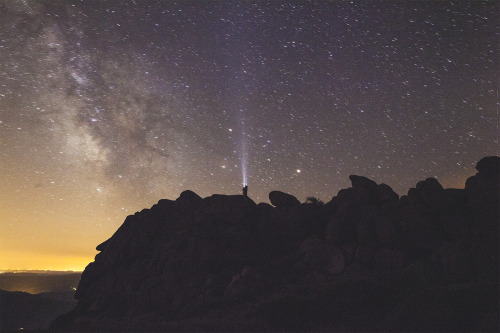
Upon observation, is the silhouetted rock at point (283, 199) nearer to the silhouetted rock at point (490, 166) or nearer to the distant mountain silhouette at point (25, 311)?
the silhouetted rock at point (490, 166)

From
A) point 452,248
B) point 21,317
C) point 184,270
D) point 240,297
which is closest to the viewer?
point 452,248

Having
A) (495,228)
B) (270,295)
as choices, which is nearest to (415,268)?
(495,228)

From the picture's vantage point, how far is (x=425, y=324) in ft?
54.9

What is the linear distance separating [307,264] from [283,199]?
25.0 feet

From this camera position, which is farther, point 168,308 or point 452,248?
point 168,308

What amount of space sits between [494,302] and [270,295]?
41.2 ft

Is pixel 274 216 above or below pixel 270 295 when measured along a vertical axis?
above

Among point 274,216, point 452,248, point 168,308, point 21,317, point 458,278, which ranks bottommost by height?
point 21,317

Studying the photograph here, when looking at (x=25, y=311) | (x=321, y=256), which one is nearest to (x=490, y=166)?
(x=321, y=256)

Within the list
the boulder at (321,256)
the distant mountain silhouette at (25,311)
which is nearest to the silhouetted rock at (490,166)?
the boulder at (321,256)

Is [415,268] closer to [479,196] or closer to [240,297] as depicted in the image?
[479,196]

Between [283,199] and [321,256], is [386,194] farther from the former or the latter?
[283,199]

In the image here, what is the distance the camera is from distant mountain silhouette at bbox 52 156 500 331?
18.7 m

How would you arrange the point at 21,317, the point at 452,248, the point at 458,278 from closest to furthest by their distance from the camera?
the point at 458,278 < the point at 452,248 < the point at 21,317
